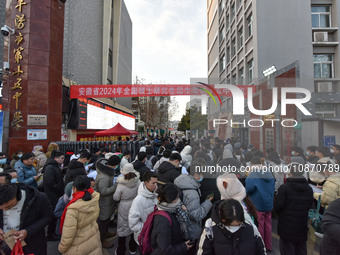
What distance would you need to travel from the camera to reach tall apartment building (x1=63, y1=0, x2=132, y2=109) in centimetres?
1267

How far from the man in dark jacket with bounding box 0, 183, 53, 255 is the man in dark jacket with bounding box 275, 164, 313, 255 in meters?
Result: 3.00

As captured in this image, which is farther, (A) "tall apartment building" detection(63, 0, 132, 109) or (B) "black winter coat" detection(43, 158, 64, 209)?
(A) "tall apartment building" detection(63, 0, 132, 109)

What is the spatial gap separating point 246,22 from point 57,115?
13.6 metres

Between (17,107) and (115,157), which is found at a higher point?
(17,107)

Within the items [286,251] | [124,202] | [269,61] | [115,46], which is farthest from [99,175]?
[115,46]

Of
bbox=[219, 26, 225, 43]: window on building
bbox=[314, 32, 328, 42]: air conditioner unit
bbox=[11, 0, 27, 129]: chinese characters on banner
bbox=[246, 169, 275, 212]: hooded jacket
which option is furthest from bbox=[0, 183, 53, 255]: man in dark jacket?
bbox=[219, 26, 225, 43]: window on building

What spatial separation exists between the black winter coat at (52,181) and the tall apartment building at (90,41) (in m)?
10.8

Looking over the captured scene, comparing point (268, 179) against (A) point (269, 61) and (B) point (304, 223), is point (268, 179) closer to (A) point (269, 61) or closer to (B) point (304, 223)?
(B) point (304, 223)

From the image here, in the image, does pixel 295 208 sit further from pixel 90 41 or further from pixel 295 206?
pixel 90 41

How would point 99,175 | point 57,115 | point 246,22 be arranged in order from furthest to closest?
point 246,22
point 57,115
point 99,175

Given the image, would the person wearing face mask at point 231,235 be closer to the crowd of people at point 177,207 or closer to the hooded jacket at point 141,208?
the crowd of people at point 177,207

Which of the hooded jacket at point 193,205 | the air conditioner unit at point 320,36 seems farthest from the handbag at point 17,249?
the air conditioner unit at point 320,36

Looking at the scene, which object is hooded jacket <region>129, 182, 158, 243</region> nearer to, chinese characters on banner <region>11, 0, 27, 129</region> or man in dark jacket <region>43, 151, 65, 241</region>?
man in dark jacket <region>43, 151, 65, 241</region>

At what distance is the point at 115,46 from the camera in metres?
21.6
